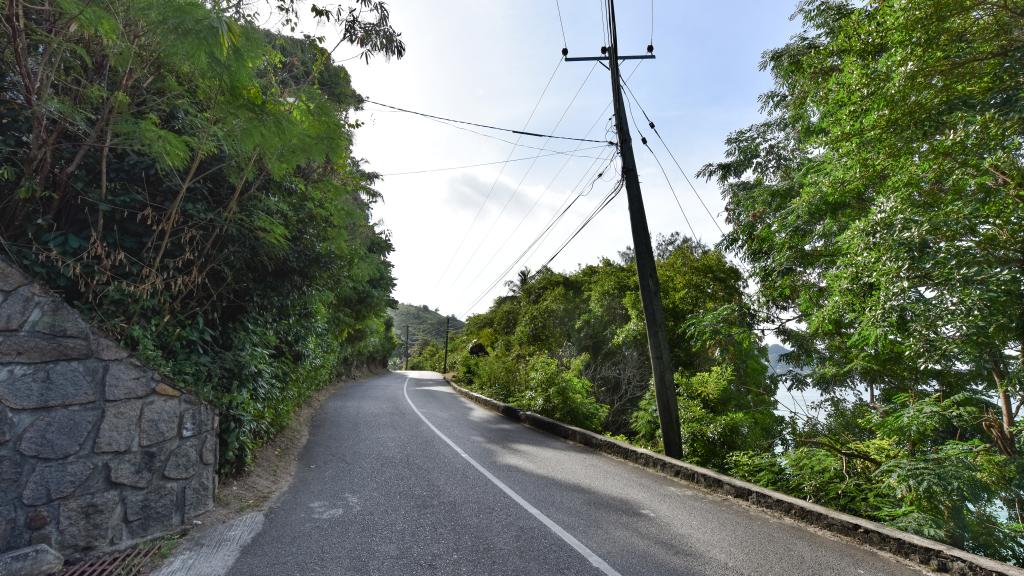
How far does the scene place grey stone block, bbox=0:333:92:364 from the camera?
11.7ft

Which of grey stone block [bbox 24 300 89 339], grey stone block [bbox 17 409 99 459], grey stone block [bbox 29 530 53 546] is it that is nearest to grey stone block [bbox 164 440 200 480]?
grey stone block [bbox 17 409 99 459]

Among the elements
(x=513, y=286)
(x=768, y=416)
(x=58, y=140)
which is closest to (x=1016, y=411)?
(x=768, y=416)

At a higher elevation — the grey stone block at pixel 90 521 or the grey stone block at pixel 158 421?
the grey stone block at pixel 158 421

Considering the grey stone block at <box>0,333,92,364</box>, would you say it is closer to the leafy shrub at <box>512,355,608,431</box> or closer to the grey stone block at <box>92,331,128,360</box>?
the grey stone block at <box>92,331,128,360</box>

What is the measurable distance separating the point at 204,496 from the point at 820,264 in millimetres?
10789

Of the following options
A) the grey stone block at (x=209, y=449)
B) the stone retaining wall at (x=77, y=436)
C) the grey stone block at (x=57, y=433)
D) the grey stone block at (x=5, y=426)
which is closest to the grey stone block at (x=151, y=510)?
the stone retaining wall at (x=77, y=436)

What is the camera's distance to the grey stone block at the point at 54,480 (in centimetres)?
351

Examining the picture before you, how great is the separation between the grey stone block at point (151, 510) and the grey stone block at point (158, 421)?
456 mm

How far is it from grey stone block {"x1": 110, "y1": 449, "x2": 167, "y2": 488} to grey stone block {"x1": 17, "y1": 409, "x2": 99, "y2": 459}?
13.5 inches

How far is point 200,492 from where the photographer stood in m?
4.56

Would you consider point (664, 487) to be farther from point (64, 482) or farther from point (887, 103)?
point (64, 482)

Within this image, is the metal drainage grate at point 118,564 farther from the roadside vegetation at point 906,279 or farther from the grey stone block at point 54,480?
the roadside vegetation at point 906,279

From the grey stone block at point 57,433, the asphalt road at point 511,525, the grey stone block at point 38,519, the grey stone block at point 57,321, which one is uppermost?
the grey stone block at point 57,321

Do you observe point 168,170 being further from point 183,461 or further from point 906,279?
point 906,279
